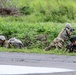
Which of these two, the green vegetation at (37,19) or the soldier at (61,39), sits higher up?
the green vegetation at (37,19)

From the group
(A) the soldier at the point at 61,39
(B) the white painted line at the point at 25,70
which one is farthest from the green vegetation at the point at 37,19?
(B) the white painted line at the point at 25,70

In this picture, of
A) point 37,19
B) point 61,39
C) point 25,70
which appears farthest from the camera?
point 37,19

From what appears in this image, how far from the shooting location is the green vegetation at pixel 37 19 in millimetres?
18188

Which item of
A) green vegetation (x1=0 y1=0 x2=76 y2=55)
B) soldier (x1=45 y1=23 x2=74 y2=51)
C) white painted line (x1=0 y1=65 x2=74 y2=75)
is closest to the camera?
white painted line (x1=0 y1=65 x2=74 y2=75)

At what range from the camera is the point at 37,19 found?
2462 cm

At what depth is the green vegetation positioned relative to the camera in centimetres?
1819

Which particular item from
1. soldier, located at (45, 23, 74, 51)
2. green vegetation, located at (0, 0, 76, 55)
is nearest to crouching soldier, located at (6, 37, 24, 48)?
green vegetation, located at (0, 0, 76, 55)

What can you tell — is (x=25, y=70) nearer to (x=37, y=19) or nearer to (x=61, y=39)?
(x=61, y=39)

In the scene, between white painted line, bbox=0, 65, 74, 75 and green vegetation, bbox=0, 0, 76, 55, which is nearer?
white painted line, bbox=0, 65, 74, 75

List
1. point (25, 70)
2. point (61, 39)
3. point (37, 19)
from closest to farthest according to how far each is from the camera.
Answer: point (25, 70) → point (61, 39) → point (37, 19)

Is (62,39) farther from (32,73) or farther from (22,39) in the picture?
(32,73)

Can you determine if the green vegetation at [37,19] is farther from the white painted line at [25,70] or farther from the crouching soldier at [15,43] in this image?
the white painted line at [25,70]

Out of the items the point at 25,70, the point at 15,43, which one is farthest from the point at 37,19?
the point at 25,70

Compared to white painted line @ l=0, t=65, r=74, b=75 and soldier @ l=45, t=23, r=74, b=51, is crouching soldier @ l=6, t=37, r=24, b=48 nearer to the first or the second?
soldier @ l=45, t=23, r=74, b=51
